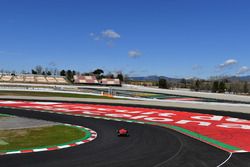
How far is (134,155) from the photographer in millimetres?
14664

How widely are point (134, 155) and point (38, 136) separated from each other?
684 centimetres

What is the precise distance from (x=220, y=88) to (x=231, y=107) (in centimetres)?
8776

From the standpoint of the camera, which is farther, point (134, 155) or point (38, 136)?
point (38, 136)

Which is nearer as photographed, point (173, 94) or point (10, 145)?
point (10, 145)

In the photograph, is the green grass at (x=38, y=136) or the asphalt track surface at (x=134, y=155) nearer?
the asphalt track surface at (x=134, y=155)

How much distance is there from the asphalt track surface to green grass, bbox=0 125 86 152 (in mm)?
1551

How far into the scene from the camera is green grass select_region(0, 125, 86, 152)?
16303mm

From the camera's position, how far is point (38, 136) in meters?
18.9

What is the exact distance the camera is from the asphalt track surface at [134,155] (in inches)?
511

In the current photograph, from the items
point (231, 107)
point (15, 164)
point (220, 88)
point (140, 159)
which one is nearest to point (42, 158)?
point (15, 164)

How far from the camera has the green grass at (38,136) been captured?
1630 centimetres

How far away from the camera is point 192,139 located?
1961 cm

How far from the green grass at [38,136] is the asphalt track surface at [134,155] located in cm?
155

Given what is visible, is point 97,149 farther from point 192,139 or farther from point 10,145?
point 192,139
